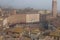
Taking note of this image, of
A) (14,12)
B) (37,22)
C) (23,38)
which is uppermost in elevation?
(14,12)

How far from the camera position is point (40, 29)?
9.66 feet

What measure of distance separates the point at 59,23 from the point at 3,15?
1.22 metres

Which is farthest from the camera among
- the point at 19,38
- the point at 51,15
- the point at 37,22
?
the point at 51,15

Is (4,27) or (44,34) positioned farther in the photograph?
(4,27)

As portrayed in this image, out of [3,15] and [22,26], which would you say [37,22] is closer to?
[22,26]

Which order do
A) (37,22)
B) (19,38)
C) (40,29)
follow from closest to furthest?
(19,38) < (40,29) < (37,22)

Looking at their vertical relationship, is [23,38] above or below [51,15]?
below

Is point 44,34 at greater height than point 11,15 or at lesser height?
lesser

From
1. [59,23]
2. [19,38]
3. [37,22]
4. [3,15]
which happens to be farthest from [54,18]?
[3,15]

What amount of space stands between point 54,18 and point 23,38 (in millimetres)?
835

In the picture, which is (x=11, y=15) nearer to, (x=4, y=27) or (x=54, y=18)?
(x=4, y=27)

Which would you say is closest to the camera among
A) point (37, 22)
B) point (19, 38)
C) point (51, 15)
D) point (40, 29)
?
point (19, 38)

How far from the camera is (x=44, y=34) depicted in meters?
2.73

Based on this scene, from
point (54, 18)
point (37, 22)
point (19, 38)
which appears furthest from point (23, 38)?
point (54, 18)
